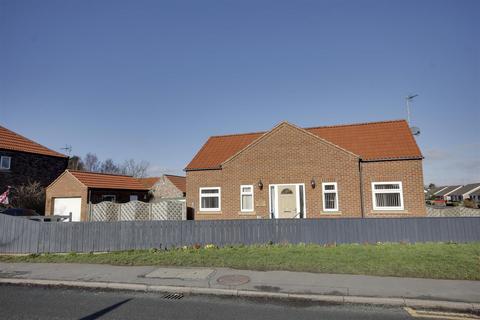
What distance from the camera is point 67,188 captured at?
24.3 m

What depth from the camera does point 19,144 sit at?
2908cm

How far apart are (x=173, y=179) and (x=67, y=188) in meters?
15.2

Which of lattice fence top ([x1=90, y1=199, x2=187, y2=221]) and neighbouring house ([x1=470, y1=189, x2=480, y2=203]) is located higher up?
neighbouring house ([x1=470, y1=189, x2=480, y2=203])

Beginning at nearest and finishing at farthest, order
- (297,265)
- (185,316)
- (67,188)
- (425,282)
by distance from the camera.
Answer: (185,316) → (425,282) → (297,265) → (67,188)

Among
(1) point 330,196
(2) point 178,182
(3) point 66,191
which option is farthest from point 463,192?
(3) point 66,191

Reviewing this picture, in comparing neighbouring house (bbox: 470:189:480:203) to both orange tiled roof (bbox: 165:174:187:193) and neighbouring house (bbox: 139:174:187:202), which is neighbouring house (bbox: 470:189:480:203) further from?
neighbouring house (bbox: 139:174:187:202)

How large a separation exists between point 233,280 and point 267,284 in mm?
948

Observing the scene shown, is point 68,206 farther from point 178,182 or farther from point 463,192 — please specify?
point 463,192

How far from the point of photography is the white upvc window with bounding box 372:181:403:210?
1756 cm

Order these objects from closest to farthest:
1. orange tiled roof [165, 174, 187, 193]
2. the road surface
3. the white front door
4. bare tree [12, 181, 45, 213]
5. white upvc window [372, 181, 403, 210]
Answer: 1. the road surface
2. white upvc window [372, 181, 403, 210]
3. the white front door
4. bare tree [12, 181, 45, 213]
5. orange tiled roof [165, 174, 187, 193]

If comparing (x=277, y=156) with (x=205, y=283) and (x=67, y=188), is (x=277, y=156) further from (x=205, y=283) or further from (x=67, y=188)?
(x=67, y=188)

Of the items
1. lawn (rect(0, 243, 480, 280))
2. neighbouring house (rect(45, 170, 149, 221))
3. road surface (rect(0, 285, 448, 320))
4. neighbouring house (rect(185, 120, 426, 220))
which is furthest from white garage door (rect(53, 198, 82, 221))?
road surface (rect(0, 285, 448, 320))

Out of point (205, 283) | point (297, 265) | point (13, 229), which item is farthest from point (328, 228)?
point (13, 229)

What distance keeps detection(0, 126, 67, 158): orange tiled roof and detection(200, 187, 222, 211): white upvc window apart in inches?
668
